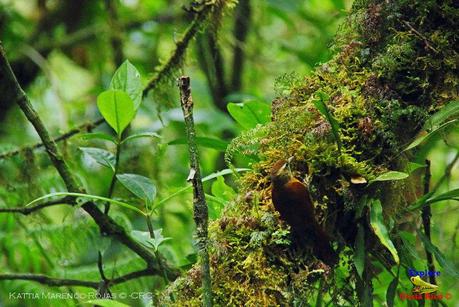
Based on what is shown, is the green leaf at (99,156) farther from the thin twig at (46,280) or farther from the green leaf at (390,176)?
the green leaf at (390,176)

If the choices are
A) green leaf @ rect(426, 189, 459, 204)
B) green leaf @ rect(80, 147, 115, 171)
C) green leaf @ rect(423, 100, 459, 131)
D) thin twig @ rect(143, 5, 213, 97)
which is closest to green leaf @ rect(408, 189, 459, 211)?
green leaf @ rect(426, 189, 459, 204)

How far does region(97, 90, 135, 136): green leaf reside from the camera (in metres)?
1.07

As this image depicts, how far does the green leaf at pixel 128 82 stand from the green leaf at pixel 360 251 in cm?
45

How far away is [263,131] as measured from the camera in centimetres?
103

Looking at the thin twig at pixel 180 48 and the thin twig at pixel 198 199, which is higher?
the thin twig at pixel 180 48

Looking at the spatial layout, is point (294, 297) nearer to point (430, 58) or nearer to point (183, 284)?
point (183, 284)

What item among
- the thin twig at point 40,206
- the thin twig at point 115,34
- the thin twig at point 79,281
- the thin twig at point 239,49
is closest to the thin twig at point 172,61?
the thin twig at point 40,206

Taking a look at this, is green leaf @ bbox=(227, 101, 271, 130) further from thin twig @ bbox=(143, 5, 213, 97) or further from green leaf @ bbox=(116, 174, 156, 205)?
thin twig @ bbox=(143, 5, 213, 97)

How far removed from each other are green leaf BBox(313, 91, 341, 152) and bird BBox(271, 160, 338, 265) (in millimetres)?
85

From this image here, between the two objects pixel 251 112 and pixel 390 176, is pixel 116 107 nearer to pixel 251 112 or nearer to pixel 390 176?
pixel 251 112

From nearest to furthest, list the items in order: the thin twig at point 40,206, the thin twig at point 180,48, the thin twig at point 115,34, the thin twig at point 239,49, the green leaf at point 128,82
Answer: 1. the green leaf at point 128,82
2. the thin twig at point 40,206
3. the thin twig at point 180,48
4. the thin twig at point 115,34
5. the thin twig at point 239,49

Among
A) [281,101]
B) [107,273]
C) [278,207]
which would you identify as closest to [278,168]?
[278,207]

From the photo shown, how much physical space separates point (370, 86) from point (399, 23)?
126 mm

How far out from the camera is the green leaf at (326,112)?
3.05ft
